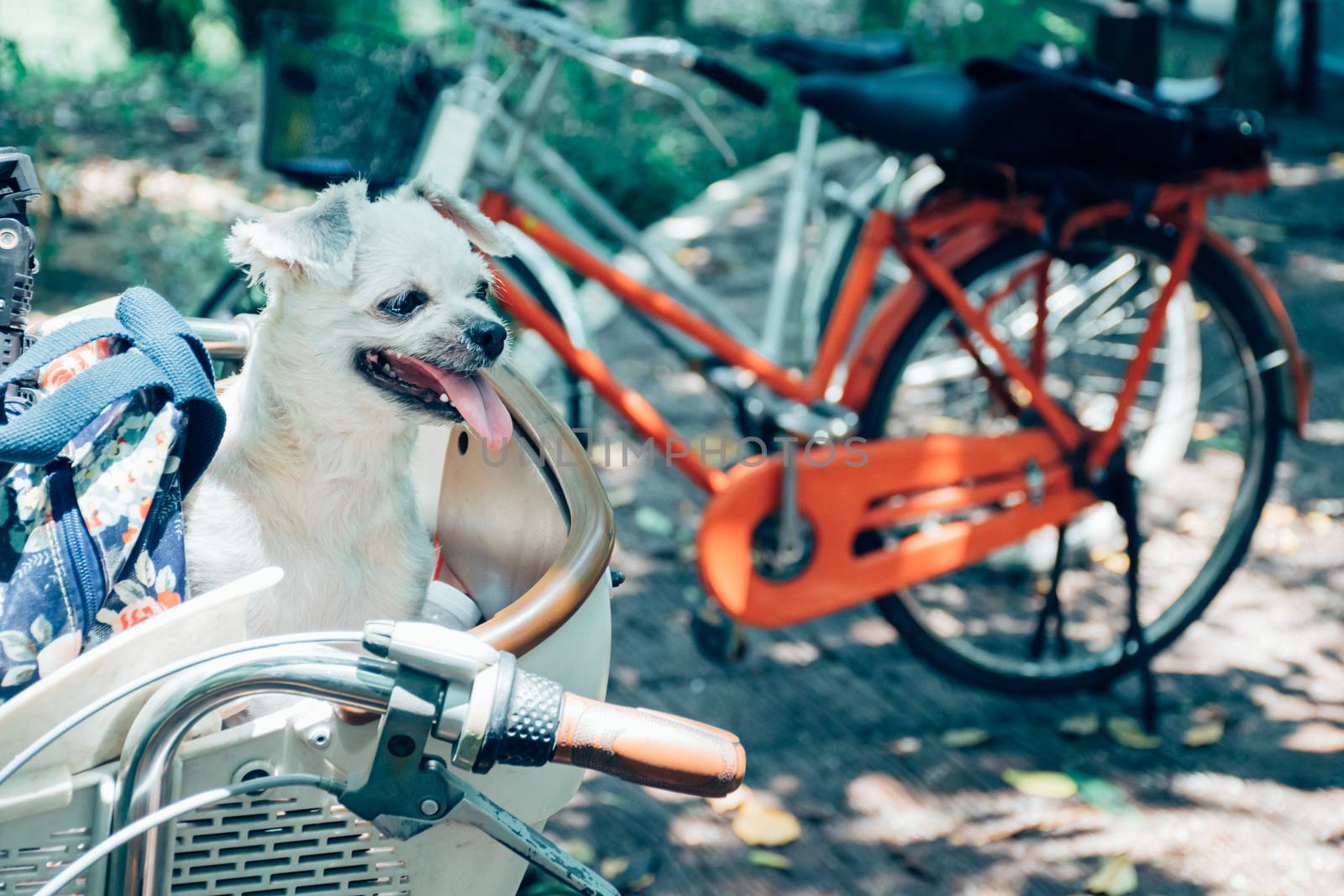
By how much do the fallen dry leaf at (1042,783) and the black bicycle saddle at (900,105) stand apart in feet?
4.87

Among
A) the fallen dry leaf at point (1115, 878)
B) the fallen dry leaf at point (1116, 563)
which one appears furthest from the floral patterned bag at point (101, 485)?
the fallen dry leaf at point (1116, 563)

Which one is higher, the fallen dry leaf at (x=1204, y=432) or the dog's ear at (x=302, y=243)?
the dog's ear at (x=302, y=243)

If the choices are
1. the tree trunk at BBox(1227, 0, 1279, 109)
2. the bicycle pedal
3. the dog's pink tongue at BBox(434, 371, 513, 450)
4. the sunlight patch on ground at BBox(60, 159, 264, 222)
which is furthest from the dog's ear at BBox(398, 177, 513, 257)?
the tree trunk at BBox(1227, 0, 1279, 109)

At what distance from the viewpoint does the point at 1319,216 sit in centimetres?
632

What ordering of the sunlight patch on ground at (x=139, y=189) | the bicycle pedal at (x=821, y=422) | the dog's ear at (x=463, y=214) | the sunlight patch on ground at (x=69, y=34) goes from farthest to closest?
the sunlight patch on ground at (x=69, y=34) → the sunlight patch on ground at (x=139, y=189) → the bicycle pedal at (x=821, y=422) → the dog's ear at (x=463, y=214)

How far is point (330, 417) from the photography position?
1.71 metres

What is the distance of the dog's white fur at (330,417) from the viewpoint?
1638mm

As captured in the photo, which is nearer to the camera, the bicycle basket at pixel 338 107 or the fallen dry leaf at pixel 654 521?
the bicycle basket at pixel 338 107

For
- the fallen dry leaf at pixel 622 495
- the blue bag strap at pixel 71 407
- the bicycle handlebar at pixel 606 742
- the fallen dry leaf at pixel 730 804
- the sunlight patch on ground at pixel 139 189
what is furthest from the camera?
the sunlight patch on ground at pixel 139 189

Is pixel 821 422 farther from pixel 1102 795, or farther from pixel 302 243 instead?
pixel 302 243

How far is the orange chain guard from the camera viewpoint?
2824mm

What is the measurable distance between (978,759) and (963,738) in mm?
75

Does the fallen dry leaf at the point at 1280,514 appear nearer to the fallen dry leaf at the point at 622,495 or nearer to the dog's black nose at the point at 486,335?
the fallen dry leaf at the point at 622,495

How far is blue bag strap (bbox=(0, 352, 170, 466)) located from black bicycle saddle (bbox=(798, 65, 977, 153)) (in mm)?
1917
